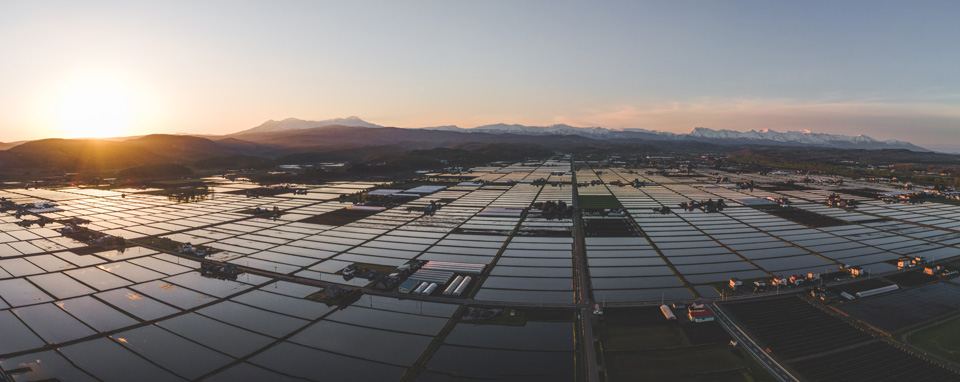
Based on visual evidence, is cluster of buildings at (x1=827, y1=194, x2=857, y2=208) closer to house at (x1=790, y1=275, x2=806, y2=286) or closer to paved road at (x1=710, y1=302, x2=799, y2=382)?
house at (x1=790, y1=275, x2=806, y2=286)

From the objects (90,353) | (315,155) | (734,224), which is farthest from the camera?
(315,155)

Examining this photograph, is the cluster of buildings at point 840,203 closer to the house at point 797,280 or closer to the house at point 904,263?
the house at point 904,263

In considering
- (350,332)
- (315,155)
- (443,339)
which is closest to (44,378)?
(350,332)

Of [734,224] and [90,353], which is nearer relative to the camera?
[90,353]

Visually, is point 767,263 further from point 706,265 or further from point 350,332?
point 350,332

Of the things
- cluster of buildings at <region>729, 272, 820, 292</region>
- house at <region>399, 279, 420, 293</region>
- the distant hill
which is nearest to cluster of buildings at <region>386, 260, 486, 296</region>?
house at <region>399, 279, 420, 293</region>

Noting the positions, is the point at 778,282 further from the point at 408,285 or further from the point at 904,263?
the point at 408,285
